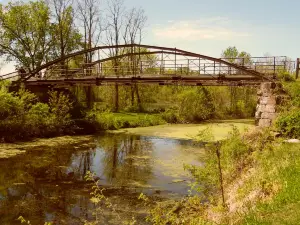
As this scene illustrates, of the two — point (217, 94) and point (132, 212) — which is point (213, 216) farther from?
point (217, 94)

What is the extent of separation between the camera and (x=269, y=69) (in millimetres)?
21484

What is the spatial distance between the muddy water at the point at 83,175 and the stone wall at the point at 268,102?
411 centimetres

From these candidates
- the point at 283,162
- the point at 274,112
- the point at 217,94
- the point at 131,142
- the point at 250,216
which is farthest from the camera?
the point at 217,94

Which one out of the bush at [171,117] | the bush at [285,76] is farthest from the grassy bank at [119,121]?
the bush at [285,76]

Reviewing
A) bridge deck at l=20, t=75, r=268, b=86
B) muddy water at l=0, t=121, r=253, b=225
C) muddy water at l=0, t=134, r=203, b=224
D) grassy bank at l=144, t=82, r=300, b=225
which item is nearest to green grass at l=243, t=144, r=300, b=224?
grassy bank at l=144, t=82, r=300, b=225

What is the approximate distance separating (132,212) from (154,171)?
5.12 m

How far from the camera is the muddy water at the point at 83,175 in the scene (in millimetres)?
10875

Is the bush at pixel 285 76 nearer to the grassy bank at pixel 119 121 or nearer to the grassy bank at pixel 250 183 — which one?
the grassy bank at pixel 250 183

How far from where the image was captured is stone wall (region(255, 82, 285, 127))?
A: 53.5 ft

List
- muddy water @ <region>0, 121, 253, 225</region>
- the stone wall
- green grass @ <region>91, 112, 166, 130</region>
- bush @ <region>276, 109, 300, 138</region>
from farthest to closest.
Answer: green grass @ <region>91, 112, 166, 130</region>, the stone wall, bush @ <region>276, 109, 300, 138</region>, muddy water @ <region>0, 121, 253, 225</region>

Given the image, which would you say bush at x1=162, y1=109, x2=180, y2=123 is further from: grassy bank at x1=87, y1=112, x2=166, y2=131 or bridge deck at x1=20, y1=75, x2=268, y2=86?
bridge deck at x1=20, y1=75, x2=268, y2=86

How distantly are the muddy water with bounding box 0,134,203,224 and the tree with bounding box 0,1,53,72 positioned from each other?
22033 mm

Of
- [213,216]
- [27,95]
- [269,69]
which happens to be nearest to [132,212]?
[213,216]

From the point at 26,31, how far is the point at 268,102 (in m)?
33.4
